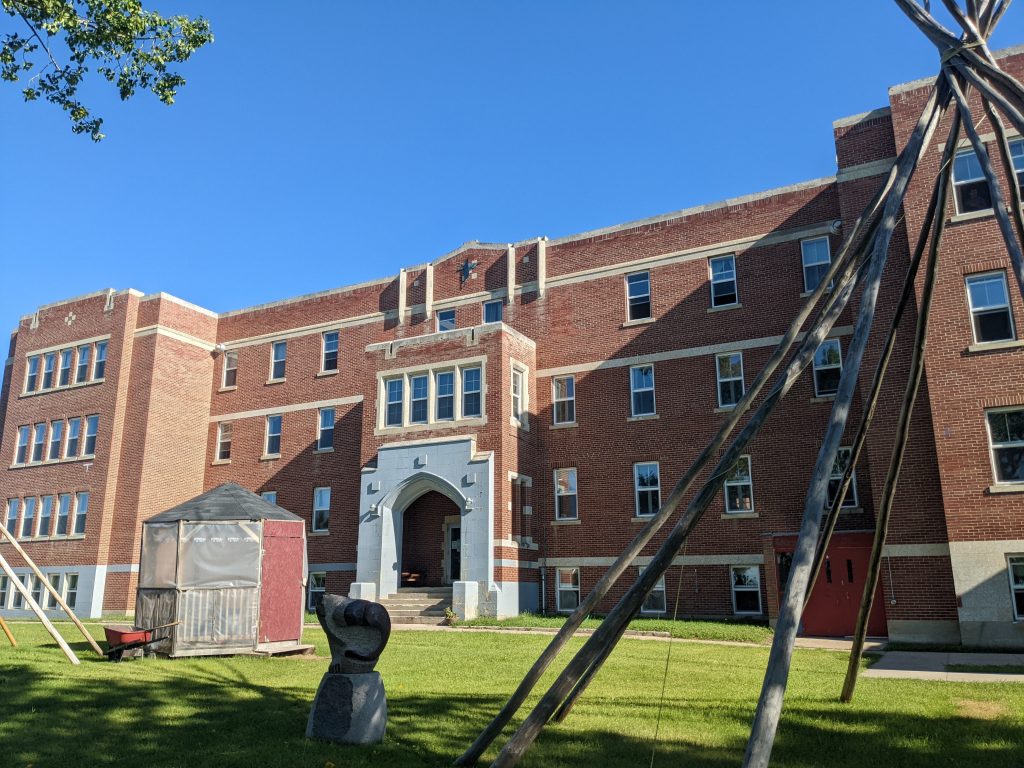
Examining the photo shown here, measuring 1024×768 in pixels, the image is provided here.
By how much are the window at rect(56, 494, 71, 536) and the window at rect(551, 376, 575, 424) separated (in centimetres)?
2151

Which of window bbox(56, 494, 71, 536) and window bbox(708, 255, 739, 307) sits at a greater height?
window bbox(708, 255, 739, 307)

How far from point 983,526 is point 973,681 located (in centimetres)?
783

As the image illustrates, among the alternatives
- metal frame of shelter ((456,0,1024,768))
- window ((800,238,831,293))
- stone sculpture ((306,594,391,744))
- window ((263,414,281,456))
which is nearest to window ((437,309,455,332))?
window ((263,414,281,456))

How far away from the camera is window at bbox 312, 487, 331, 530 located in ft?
103

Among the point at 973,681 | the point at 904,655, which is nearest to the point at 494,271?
the point at 904,655

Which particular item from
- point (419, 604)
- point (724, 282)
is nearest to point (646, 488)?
point (724, 282)

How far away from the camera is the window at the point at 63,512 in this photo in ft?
112

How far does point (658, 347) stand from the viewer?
87.5 ft

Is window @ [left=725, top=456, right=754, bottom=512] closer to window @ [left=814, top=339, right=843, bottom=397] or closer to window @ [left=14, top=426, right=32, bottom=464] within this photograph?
window @ [left=814, top=339, right=843, bottom=397]

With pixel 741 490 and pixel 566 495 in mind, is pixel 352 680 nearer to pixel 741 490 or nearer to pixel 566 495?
pixel 741 490

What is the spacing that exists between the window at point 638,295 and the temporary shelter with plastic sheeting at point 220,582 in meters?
15.1

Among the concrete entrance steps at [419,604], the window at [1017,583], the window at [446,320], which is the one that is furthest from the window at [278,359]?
the window at [1017,583]

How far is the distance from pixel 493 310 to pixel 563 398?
4.64 metres

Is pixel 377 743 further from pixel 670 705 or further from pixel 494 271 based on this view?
pixel 494 271
